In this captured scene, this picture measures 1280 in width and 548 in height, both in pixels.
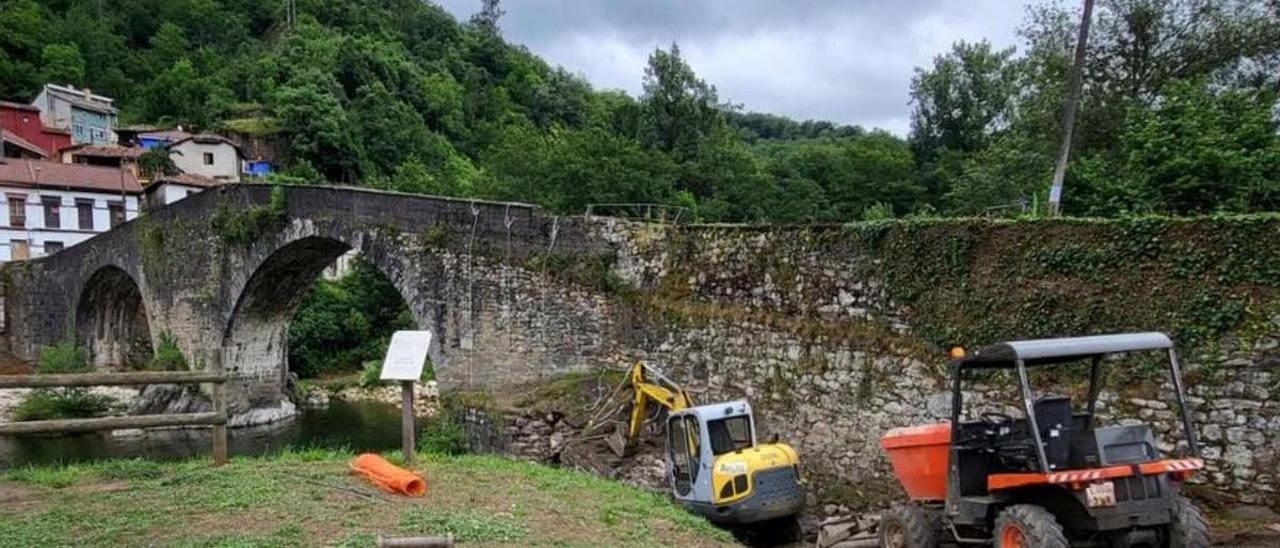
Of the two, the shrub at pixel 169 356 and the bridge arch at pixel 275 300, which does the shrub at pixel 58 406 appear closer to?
the shrub at pixel 169 356

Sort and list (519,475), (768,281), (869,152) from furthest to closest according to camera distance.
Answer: (869,152), (768,281), (519,475)

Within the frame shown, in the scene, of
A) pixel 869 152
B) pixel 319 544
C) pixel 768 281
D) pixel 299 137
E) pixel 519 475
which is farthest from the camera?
pixel 299 137

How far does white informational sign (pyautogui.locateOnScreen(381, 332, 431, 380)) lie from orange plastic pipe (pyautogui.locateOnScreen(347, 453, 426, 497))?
84 centimetres

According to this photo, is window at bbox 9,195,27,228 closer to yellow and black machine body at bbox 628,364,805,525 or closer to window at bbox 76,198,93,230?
window at bbox 76,198,93,230

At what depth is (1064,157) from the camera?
1141 cm

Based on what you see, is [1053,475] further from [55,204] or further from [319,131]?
[319,131]

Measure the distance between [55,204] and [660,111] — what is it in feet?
86.2

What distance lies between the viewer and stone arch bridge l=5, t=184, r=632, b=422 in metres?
13.7

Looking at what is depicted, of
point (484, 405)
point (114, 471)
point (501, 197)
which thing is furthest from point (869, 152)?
point (114, 471)

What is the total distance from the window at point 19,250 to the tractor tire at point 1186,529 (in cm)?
4044

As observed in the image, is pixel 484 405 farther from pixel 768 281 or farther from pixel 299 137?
pixel 299 137

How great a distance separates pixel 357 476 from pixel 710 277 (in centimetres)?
661

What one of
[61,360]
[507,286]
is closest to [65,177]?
[61,360]

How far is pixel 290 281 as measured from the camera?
21.0m
